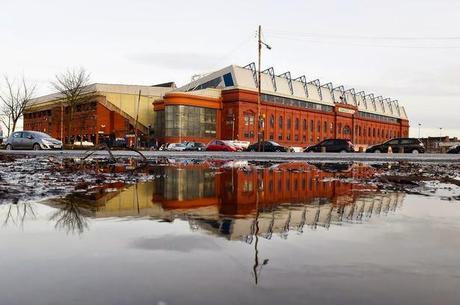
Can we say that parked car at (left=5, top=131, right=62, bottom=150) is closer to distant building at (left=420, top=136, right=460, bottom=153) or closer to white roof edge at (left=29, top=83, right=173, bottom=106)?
white roof edge at (left=29, top=83, right=173, bottom=106)

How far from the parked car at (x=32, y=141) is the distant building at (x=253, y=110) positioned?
4926cm

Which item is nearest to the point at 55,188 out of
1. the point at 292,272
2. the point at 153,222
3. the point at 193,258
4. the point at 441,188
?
the point at 153,222

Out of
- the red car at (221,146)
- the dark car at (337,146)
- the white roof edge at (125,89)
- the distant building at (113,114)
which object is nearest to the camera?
the dark car at (337,146)

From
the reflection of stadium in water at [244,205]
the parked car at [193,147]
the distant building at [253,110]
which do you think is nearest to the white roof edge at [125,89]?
the distant building at [253,110]

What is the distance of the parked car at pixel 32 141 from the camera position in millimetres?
31734

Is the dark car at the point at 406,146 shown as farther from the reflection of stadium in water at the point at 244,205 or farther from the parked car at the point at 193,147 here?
the reflection of stadium in water at the point at 244,205

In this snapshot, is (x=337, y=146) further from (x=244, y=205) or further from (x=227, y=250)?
(x=227, y=250)

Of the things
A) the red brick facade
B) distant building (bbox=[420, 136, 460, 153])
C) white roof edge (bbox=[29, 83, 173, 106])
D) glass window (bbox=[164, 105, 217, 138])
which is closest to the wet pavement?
glass window (bbox=[164, 105, 217, 138])

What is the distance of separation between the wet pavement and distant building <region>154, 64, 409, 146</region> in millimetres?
77484

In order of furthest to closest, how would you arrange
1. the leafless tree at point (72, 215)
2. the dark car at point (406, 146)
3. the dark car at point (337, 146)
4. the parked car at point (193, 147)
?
the parked car at point (193, 147) < the dark car at point (337, 146) < the dark car at point (406, 146) < the leafless tree at point (72, 215)

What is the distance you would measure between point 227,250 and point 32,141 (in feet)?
107

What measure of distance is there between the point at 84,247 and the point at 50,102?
119415 mm

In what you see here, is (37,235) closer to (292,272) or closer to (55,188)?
(292,272)

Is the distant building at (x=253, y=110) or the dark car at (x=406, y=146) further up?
the distant building at (x=253, y=110)
